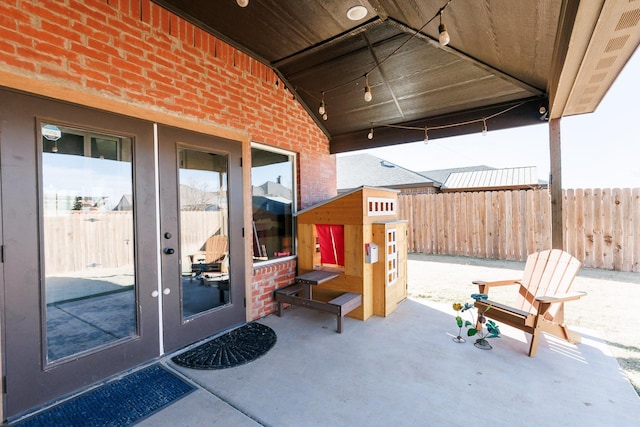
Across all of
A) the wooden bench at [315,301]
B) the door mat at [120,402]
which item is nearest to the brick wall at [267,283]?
the wooden bench at [315,301]

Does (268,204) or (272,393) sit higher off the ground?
(268,204)

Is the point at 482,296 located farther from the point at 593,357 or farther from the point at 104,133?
the point at 104,133

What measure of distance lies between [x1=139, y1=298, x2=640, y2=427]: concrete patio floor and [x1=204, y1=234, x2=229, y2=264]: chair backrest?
112 centimetres

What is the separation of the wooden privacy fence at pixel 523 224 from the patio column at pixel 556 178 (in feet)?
10.6

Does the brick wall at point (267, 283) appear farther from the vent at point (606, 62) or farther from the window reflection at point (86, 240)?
the vent at point (606, 62)

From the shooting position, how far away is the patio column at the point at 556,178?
3443 mm

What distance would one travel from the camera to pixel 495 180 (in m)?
12.0

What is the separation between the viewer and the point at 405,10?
2.70 metres

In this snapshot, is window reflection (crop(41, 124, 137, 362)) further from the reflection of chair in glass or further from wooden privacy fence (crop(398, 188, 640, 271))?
wooden privacy fence (crop(398, 188, 640, 271))

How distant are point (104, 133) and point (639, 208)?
8411 mm

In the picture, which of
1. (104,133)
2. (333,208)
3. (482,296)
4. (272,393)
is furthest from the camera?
(333,208)

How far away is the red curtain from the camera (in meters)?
4.07

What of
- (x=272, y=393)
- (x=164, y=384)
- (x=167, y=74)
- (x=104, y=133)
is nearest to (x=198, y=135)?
(x=167, y=74)

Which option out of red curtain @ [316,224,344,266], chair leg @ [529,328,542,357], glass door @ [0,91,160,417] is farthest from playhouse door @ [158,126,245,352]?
chair leg @ [529,328,542,357]
